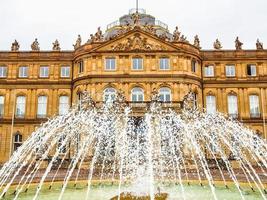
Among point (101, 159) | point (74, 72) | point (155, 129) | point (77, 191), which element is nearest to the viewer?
point (77, 191)

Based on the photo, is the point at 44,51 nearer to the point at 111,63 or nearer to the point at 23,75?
the point at 23,75

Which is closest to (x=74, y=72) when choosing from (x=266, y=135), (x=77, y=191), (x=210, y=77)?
(x=210, y=77)

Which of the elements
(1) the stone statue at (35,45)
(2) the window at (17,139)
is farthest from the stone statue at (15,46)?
(2) the window at (17,139)

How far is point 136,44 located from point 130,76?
3.91 m

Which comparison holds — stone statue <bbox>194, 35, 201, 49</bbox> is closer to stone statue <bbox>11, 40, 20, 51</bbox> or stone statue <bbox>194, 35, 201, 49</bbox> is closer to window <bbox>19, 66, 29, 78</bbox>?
window <bbox>19, 66, 29, 78</bbox>

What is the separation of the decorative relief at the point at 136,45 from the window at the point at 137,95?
4822mm

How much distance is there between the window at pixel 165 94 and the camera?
42031 mm

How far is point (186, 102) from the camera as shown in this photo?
131 ft

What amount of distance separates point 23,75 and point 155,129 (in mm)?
20813

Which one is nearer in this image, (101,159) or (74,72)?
(101,159)

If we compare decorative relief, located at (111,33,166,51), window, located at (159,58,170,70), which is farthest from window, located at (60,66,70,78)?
window, located at (159,58,170,70)

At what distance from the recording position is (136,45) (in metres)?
43.2

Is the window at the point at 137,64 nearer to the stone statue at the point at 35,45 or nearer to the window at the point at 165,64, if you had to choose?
the window at the point at 165,64

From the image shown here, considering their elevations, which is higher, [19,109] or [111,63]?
[111,63]
